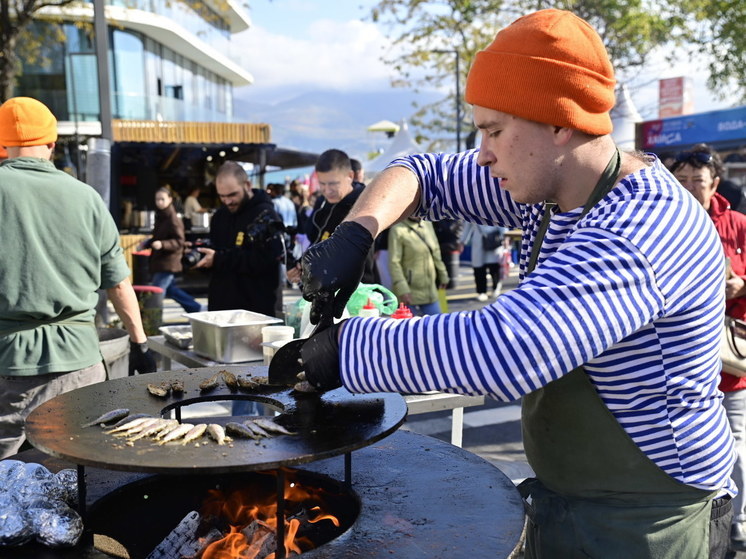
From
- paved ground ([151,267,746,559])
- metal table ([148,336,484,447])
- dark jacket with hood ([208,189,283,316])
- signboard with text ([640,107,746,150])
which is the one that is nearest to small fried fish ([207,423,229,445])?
metal table ([148,336,484,447])

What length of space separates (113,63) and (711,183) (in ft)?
94.8

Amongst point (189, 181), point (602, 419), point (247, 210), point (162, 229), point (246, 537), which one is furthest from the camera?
point (189, 181)

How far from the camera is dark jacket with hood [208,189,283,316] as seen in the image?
5.15 metres

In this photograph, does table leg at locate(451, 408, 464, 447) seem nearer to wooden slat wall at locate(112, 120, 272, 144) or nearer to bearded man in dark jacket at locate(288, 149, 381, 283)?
bearded man in dark jacket at locate(288, 149, 381, 283)

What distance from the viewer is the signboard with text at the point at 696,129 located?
616 inches

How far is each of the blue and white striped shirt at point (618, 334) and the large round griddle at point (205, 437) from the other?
27 centimetres

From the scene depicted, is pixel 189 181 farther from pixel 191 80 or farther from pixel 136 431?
pixel 136 431

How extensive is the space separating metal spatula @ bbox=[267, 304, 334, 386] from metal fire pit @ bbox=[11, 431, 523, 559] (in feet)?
1.36

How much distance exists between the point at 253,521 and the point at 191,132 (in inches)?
609

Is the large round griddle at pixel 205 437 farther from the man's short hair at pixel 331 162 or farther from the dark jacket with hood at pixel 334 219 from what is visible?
the man's short hair at pixel 331 162

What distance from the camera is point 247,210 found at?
5.39 meters

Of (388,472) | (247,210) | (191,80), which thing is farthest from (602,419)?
(191,80)

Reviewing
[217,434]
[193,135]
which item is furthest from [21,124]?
[193,135]

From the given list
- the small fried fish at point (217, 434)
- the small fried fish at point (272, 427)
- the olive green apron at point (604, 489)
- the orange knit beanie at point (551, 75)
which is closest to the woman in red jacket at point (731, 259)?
the olive green apron at point (604, 489)
